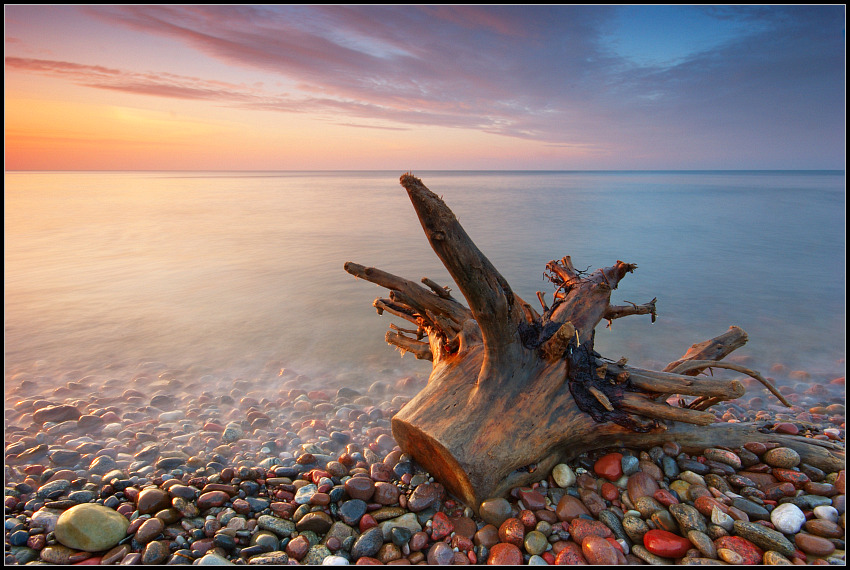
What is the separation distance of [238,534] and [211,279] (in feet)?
25.7

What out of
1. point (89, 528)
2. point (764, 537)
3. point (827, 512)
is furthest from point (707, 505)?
point (89, 528)

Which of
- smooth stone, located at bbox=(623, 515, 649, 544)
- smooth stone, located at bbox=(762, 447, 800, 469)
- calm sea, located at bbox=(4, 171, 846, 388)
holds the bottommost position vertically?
calm sea, located at bbox=(4, 171, 846, 388)

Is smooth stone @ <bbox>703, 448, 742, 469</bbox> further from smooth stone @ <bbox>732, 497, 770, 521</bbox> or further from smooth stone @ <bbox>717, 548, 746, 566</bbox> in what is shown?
smooth stone @ <bbox>717, 548, 746, 566</bbox>

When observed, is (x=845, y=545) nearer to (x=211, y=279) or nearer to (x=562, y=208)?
(x=211, y=279)

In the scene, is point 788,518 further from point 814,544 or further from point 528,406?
point 528,406

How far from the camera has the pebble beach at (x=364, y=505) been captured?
244cm

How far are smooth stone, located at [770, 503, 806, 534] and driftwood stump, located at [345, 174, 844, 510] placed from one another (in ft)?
1.85

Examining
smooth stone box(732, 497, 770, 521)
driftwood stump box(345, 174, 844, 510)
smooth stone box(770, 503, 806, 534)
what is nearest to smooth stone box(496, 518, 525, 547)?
driftwood stump box(345, 174, 844, 510)

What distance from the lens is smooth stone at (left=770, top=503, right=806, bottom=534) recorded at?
251 centimetres

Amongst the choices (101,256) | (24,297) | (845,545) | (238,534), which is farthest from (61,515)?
(101,256)

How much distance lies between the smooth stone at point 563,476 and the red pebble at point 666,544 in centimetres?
50

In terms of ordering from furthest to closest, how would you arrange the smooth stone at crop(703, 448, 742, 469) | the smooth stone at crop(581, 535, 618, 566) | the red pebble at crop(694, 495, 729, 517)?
1. the smooth stone at crop(703, 448, 742, 469)
2. the red pebble at crop(694, 495, 729, 517)
3. the smooth stone at crop(581, 535, 618, 566)

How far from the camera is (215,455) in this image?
3500mm

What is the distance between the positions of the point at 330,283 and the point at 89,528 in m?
6.83
